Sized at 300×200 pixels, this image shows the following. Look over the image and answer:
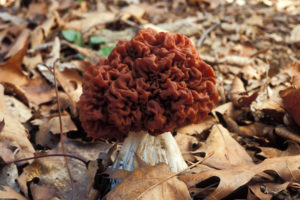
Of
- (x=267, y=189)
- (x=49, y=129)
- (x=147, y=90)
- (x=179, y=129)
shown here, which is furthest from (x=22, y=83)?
(x=267, y=189)

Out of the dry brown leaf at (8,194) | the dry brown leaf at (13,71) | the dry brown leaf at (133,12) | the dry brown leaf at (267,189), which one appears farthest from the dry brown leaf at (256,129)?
the dry brown leaf at (133,12)

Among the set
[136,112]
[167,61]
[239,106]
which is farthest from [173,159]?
[239,106]

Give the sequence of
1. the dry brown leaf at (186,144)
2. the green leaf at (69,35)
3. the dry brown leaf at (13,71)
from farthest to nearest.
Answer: the green leaf at (69,35), the dry brown leaf at (13,71), the dry brown leaf at (186,144)

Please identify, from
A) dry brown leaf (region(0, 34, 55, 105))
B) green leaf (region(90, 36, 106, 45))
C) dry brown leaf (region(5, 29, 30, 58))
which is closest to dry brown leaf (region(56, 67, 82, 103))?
dry brown leaf (region(0, 34, 55, 105))

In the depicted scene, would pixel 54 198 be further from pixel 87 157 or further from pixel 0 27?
pixel 0 27

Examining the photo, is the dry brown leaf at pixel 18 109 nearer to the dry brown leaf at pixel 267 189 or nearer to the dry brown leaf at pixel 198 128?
the dry brown leaf at pixel 198 128
